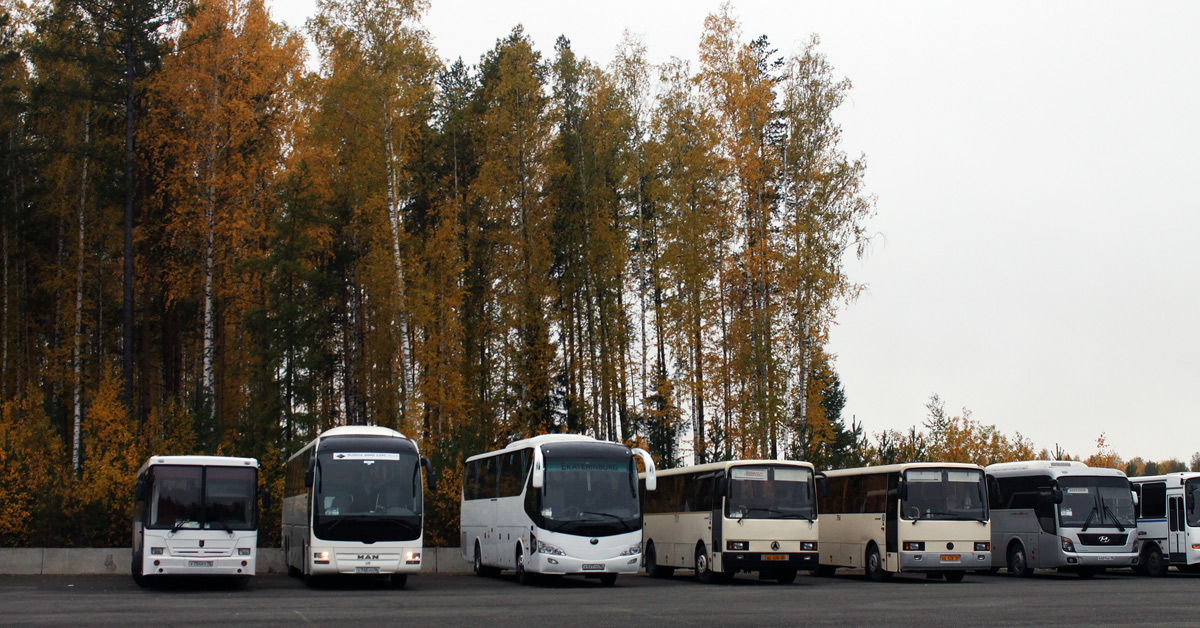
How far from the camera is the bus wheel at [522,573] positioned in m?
24.9

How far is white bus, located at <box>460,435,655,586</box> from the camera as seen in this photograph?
78.7ft

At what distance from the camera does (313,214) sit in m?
36.9

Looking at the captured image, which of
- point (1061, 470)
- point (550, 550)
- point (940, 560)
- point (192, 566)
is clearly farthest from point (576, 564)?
point (1061, 470)

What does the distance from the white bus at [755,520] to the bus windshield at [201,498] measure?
31.8 feet

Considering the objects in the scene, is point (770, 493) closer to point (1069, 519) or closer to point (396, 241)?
point (1069, 519)

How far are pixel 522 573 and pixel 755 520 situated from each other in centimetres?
513

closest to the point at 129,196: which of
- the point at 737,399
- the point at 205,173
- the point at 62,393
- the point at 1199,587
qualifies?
the point at 205,173

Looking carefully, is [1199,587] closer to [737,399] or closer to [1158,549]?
[1158,549]

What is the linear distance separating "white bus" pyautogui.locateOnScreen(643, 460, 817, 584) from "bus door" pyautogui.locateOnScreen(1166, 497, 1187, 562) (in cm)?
1087

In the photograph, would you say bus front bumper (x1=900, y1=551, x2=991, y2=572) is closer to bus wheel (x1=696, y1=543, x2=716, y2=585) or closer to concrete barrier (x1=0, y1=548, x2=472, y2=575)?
bus wheel (x1=696, y1=543, x2=716, y2=585)

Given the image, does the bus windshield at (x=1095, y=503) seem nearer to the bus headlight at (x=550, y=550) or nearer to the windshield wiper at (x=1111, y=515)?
the windshield wiper at (x=1111, y=515)

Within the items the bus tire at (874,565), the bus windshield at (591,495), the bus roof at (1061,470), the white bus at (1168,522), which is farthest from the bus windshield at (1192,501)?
the bus windshield at (591,495)

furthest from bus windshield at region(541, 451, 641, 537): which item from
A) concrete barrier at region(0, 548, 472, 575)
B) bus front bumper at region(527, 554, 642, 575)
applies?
concrete barrier at region(0, 548, 472, 575)

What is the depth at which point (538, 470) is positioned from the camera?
954 inches
